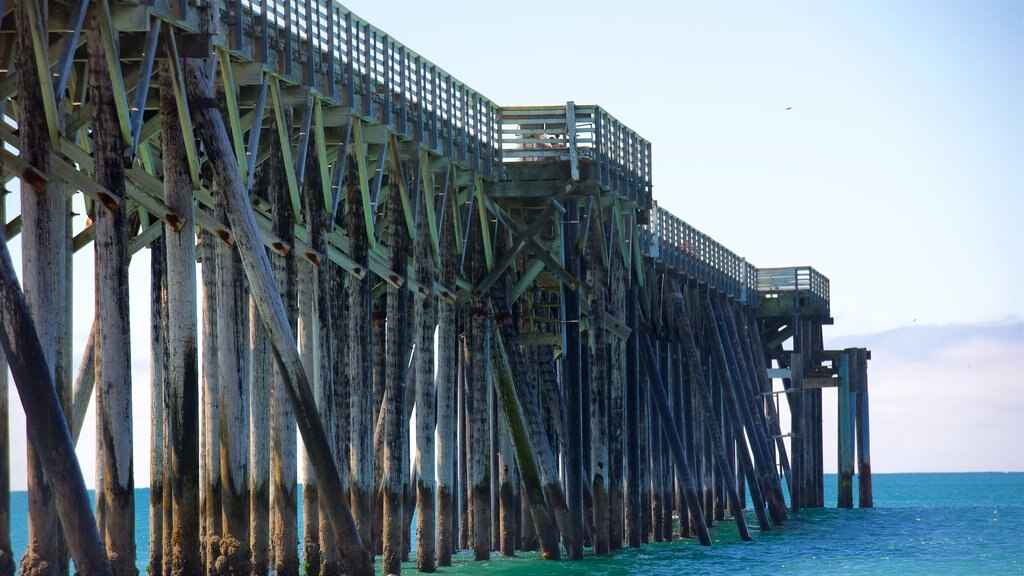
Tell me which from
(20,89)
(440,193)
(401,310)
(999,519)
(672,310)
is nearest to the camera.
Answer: (20,89)

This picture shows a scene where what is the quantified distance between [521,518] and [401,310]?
10025mm

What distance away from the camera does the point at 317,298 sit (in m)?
26.1

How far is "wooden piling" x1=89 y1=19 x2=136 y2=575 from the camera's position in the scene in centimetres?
1903

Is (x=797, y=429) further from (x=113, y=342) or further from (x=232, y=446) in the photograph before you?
(x=113, y=342)

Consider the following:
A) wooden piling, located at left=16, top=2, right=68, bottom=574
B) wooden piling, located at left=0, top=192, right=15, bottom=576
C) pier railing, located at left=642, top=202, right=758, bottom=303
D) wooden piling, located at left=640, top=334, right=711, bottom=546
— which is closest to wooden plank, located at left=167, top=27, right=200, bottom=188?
wooden piling, located at left=16, top=2, right=68, bottom=574

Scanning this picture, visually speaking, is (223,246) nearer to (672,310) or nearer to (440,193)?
(440,193)

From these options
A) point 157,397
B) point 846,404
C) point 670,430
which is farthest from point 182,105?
point 846,404

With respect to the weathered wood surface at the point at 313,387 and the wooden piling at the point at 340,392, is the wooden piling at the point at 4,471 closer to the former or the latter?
the weathered wood surface at the point at 313,387

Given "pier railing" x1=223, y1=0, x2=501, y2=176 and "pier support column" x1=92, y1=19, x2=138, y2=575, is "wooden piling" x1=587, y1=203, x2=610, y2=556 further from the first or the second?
"pier support column" x1=92, y1=19, x2=138, y2=575

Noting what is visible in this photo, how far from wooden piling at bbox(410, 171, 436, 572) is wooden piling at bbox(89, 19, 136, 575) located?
1109cm

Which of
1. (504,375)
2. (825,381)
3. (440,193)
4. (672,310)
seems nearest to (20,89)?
(440,193)

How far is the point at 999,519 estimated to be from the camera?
6731cm

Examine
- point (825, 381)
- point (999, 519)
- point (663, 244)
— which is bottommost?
point (999, 519)

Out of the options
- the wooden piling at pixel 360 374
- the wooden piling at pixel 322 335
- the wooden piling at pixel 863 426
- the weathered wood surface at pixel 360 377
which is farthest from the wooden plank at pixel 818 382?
the wooden piling at pixel 322 335
